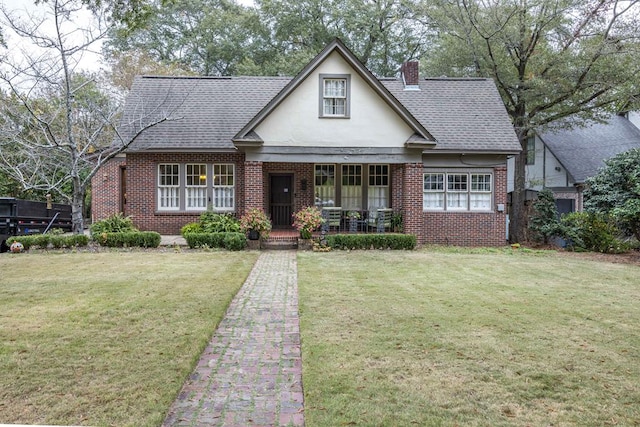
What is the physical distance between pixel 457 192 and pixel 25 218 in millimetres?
15320

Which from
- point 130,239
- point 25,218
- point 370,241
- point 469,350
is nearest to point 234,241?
point 130,239

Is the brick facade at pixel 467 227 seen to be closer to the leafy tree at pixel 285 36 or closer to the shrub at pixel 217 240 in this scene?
the shrub at pixel 217 240

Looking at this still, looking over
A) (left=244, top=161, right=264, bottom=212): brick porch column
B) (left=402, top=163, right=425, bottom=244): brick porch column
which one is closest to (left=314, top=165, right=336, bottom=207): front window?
(left=244, top=161, right=264, bottom=212): brick porch column

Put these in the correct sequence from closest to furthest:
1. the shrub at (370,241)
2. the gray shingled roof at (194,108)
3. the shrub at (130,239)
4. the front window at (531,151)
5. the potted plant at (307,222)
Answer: the shrub at (130,239), the shrub at (370,241), the potted plant at (307,222), the gray shingled roof at (194,108), the front window at (531,151)

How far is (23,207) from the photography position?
15.6 m

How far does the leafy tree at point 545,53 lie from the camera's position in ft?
57.1

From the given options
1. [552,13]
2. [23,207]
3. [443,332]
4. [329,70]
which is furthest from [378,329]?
[552,13]

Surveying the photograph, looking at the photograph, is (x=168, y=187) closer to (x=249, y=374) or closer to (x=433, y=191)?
(x=433, y=191)

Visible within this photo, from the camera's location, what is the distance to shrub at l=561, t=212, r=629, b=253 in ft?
49.1

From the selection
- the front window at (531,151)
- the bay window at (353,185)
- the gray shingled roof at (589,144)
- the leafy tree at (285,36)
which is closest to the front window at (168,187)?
the bay window at (353,185)

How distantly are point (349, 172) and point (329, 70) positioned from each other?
4.06m

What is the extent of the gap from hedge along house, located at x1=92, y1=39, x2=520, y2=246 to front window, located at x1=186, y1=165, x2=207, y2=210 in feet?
0.12

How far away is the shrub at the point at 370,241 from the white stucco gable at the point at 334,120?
10.6ft

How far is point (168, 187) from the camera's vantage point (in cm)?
1675
